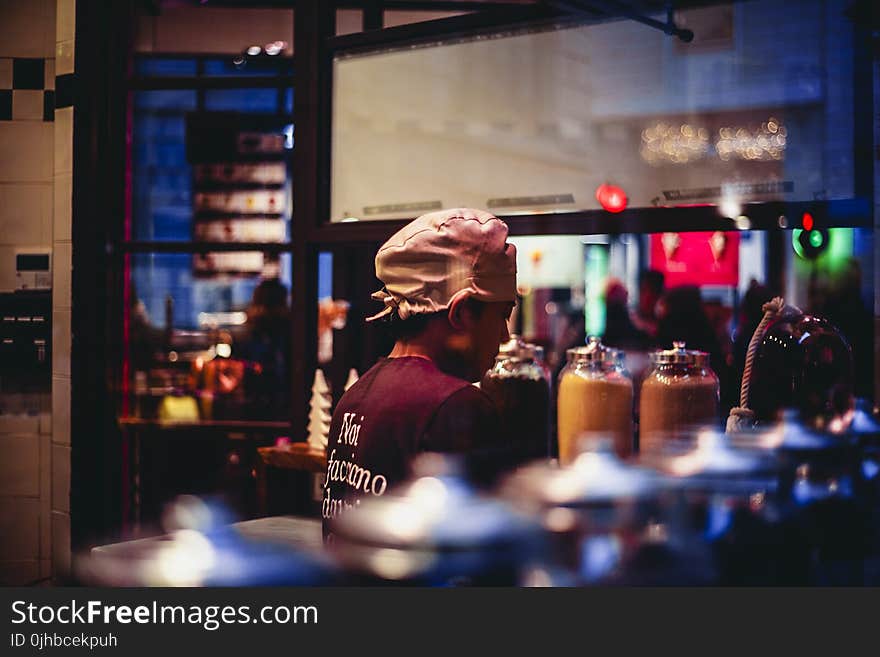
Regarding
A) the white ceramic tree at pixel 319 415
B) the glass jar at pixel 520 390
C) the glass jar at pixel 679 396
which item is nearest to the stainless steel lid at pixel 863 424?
the glass jar at pixel 679 396

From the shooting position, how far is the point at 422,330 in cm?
160

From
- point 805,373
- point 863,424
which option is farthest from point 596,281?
point 863,424

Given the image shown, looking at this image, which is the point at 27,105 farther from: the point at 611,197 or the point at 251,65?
the point at 611,197

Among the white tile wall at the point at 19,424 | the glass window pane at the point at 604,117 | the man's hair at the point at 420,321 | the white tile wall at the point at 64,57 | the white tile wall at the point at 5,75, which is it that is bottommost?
the white tile wall at the point at 19,424

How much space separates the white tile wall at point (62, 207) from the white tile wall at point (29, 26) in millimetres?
426

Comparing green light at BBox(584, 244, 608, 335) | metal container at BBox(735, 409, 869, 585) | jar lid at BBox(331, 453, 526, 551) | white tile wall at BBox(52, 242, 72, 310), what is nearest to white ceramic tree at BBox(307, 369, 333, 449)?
white tile wall at BBox(52, 242, 72, 310)

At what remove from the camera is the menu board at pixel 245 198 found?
4168 mm

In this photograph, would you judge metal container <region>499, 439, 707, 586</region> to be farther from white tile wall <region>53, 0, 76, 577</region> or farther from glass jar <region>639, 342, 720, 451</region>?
white tile wall <region>53, 0, 76, 577</region>

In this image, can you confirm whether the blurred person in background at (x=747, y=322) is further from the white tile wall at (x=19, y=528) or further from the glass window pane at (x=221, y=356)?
the white tile wall at (x=19, y=528)

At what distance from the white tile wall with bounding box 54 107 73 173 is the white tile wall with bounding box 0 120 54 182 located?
0.10ft

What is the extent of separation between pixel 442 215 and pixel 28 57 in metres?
2.19

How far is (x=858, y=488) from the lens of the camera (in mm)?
996

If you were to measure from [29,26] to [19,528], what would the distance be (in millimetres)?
1653

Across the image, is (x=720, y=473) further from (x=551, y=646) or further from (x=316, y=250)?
(x=316, y=250)
